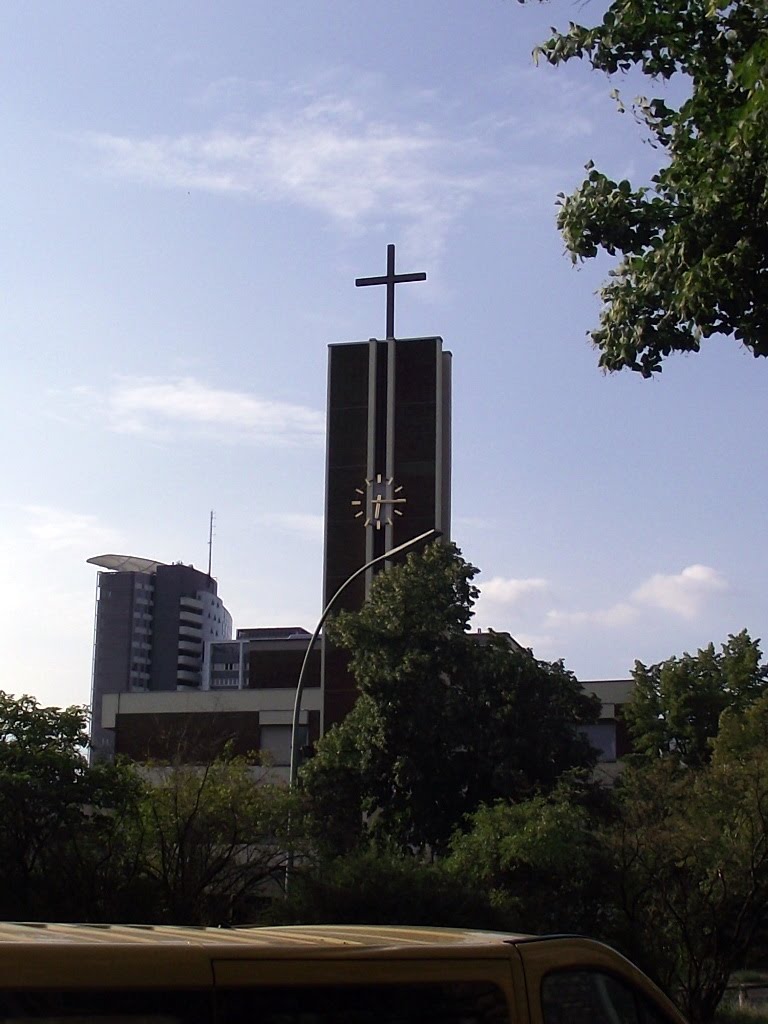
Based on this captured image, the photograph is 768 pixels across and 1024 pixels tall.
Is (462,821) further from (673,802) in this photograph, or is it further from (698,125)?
(698,125)

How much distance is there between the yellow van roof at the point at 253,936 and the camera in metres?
4.54

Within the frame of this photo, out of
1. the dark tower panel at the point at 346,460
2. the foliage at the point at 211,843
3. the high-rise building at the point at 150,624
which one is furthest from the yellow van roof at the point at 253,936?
the high-rise building at the point at 150,624

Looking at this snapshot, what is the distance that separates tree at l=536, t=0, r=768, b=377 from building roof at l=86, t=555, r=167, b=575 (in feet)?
571

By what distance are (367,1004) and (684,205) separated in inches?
331

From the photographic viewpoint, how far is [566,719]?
1455 inches

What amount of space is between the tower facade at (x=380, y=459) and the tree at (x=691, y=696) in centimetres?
1116

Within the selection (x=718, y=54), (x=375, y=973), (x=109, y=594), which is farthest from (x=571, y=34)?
(x=109, y=594)

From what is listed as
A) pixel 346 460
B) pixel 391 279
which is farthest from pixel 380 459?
pixel 391 279

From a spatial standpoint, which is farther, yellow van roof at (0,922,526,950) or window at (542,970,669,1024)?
window at (542,970,669,1024)

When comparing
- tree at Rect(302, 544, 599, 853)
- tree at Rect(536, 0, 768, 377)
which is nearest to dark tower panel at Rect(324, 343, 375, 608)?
tree at Rect(302, 544, 599, 853)

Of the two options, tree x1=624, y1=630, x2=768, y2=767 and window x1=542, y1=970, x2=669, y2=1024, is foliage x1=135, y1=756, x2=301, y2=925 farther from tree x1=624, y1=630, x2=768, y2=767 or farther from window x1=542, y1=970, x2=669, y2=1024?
tree x1=624, y1=630, x2=768, y2=767

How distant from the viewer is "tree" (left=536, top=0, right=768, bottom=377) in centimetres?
1082

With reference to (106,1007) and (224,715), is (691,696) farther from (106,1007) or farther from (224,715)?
(106,1007)

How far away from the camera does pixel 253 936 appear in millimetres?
5129
